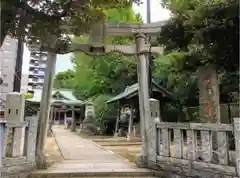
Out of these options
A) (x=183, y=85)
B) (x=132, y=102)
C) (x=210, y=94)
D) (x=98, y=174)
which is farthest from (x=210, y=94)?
(x=132, y=102)

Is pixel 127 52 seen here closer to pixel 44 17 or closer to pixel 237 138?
pixel 44 17

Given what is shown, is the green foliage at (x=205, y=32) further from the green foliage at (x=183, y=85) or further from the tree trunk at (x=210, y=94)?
the green foliage at (x=183, y=85)

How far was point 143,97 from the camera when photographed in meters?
5.27

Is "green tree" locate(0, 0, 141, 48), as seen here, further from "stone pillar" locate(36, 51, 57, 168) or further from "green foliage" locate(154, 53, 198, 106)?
"green foliage" locate(154, 53, 198, 106)

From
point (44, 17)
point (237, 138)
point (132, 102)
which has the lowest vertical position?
point (237, 138)

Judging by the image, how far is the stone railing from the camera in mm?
4152

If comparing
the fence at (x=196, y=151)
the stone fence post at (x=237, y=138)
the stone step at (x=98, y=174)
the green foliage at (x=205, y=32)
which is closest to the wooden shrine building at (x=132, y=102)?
the green foliage at (x=205, y=32)

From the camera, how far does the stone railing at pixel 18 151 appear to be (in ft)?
13.6

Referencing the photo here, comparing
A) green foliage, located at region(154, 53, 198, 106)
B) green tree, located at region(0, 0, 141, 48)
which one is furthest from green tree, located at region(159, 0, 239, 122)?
green foliage, located at region(154, 53, 198, 106)

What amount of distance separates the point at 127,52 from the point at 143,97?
1.04m

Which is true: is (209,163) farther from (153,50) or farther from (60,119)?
(60,119)

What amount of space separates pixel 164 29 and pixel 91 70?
11974 mm

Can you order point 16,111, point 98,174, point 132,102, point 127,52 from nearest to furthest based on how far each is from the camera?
point 16,111 < point 98,174 < point 127,52 < point 132,102

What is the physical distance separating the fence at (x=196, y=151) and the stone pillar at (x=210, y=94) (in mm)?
1013
